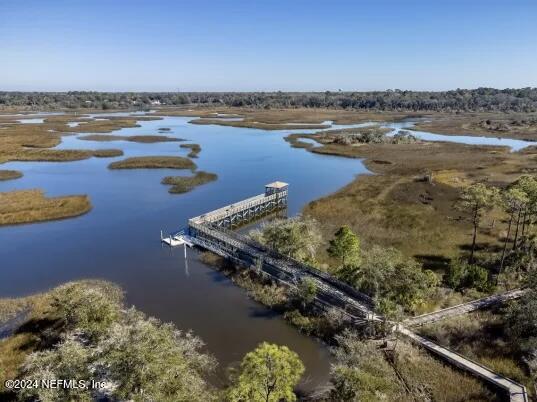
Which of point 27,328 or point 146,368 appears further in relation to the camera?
point 27,328

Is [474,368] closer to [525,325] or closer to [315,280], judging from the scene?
[525,325]

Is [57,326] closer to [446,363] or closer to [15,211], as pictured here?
[446,363]

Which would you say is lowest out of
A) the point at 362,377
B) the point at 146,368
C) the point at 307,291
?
the point at 307,291

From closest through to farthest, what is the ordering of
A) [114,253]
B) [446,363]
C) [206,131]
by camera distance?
[446,363]
[114,253]
[206,131]

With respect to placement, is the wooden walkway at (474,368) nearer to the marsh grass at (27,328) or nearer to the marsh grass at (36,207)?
the marsh grass at (27,328)

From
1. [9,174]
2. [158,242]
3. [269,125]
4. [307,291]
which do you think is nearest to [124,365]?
[307,291]

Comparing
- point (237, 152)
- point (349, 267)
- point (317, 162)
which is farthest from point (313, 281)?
point (237, 152)

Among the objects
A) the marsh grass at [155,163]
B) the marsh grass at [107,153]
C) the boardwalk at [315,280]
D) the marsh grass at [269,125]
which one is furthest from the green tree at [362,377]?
the marsh grass at [269,125]
